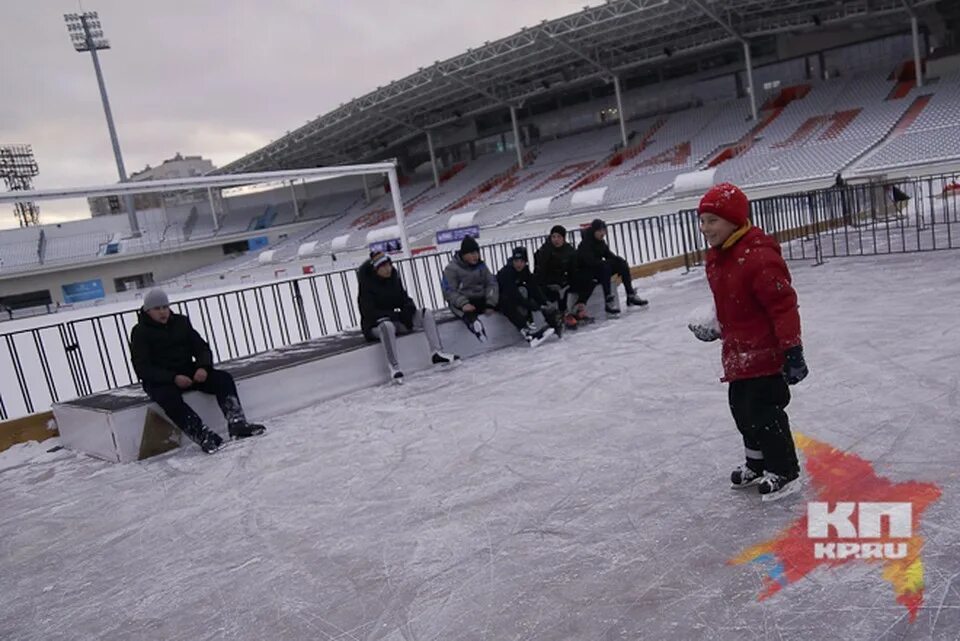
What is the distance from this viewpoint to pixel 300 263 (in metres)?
32.2

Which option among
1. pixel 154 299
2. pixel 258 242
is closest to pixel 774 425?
pixel 154 299

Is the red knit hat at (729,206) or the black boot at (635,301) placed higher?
the red knit hat at (729,206)

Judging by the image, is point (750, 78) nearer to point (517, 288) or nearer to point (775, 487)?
point (517, 288)

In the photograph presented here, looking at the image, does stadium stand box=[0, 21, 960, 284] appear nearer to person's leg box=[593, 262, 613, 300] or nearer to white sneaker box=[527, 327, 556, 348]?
person's leg box=[593, 262, 613, 300]

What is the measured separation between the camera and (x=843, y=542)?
9.12 ft

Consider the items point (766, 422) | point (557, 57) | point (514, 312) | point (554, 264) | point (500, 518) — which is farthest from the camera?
point (557, 57)

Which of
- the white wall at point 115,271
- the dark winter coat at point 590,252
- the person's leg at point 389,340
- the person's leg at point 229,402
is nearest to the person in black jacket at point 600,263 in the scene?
the dark winter coat at point 590,252

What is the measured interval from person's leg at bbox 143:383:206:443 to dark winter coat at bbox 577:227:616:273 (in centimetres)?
497

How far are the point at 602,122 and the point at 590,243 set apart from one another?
32.1m

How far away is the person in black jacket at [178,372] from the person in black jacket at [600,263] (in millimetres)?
4620

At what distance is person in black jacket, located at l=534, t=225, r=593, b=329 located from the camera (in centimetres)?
870

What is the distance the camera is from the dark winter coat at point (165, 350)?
5.68 meters

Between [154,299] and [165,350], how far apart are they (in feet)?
1.38

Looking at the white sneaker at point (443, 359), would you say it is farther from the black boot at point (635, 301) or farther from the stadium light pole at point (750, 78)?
the stadium light pole at point (750, 78)
